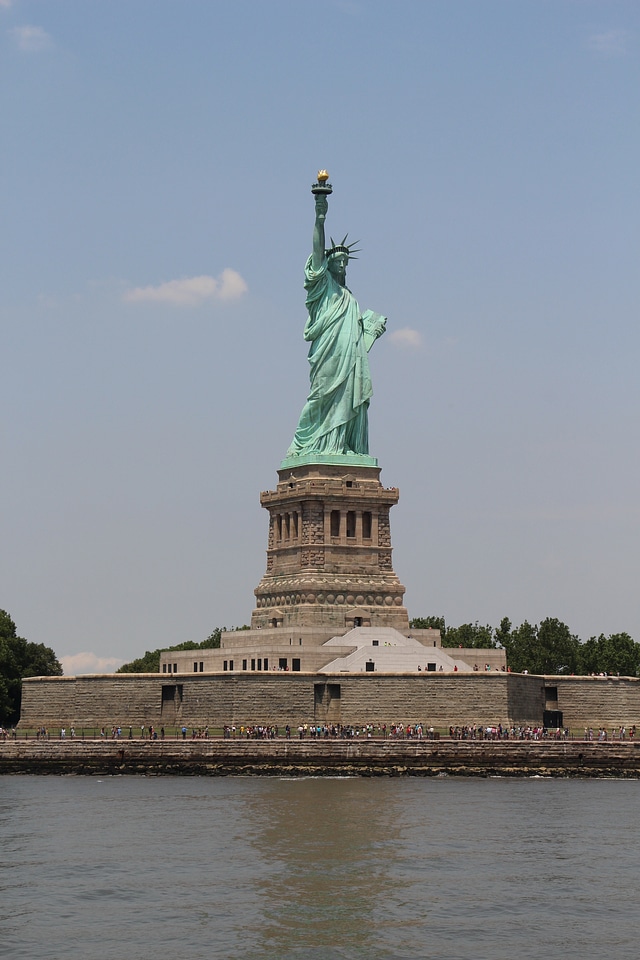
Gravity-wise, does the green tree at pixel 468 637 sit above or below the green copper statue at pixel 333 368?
below

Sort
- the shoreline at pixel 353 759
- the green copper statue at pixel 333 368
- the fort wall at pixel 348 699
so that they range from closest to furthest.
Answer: the shoreline at pixel 353 759 < the fort wall at pixel 348 699 < the green copper statue at pixel 333 368

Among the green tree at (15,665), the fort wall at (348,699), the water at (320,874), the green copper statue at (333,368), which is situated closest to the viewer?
the water at (320,874)

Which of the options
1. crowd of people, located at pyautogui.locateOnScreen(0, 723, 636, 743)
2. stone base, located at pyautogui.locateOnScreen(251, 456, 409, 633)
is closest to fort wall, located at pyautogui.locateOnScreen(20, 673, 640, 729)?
crowd of people, located at pyautogui.locateOnScreen(0, 723, 636, 743)

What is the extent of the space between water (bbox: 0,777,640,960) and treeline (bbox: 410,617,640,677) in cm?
3725

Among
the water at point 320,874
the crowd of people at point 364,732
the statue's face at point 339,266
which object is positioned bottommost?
the water at point 320,874

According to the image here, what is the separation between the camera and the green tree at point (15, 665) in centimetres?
9044

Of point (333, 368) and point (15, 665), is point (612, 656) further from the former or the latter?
point (15, 665)

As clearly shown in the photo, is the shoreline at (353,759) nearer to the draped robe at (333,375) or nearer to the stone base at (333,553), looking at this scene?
the stone base at (333,553)

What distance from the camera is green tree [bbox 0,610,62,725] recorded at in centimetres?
9044

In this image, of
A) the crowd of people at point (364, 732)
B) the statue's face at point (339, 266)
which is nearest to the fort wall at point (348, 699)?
the crowd of people at point (364, 732)

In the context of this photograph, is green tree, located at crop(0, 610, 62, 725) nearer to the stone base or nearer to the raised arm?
the stone base

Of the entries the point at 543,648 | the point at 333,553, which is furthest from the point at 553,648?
the point at 333,553

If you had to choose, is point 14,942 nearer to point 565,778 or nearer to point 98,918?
point 98,918

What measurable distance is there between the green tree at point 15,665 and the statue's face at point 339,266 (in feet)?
90.8
